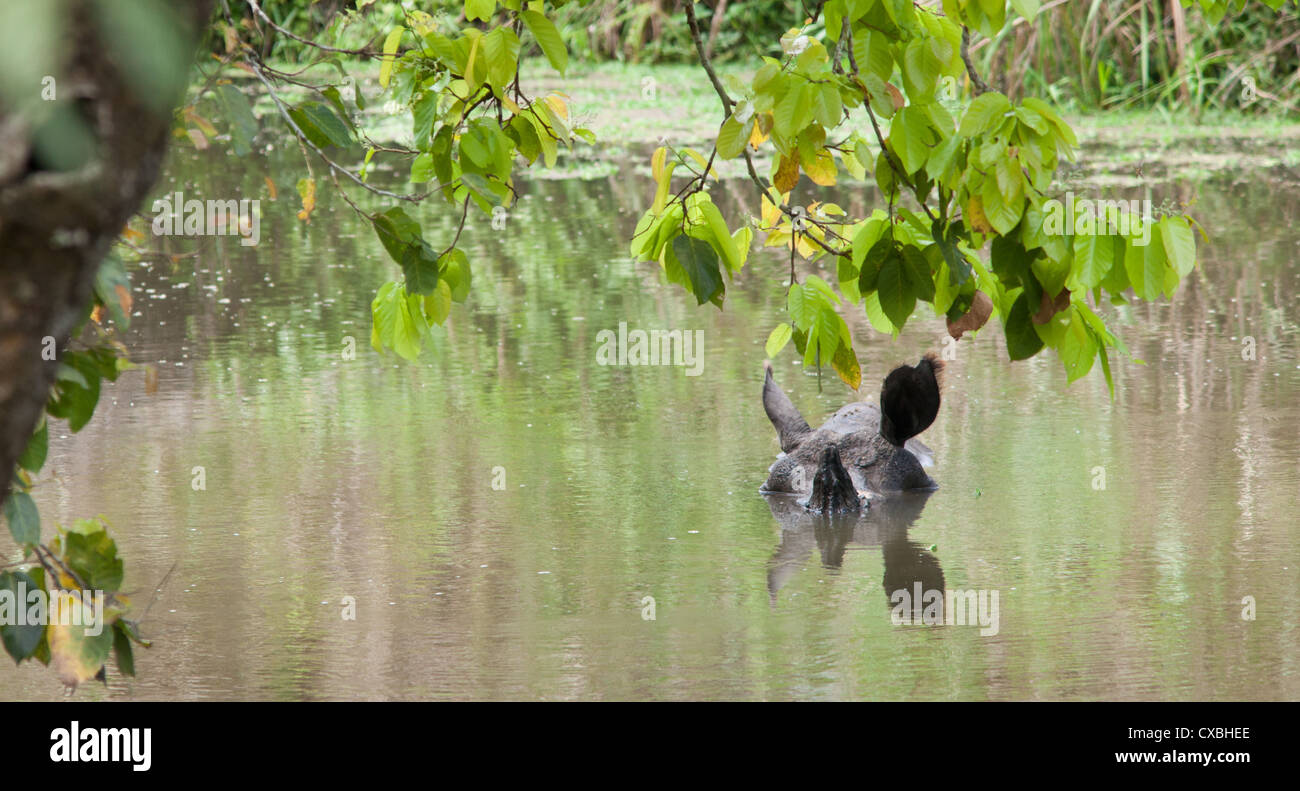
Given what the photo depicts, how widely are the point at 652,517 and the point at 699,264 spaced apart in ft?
8.65

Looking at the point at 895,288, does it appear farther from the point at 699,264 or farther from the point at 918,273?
the point at 699,264

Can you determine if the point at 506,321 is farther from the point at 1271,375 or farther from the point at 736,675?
the point at 736,675

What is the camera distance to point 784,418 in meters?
6.83

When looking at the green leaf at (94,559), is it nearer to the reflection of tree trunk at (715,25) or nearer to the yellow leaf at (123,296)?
the yellow leaf at (123,296)

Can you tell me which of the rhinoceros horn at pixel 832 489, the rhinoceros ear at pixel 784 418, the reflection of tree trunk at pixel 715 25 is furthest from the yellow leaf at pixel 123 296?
the reflection of tree trunk at pixel 715 25

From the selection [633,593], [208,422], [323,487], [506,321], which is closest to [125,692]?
[633,593]

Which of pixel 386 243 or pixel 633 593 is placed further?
pixel 633 593

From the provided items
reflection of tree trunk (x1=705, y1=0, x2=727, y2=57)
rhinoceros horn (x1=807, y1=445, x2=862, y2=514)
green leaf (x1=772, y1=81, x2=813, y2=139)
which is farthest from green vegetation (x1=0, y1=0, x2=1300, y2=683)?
reflection of tree trunk (x1=705, y1=0, x2=727, y2=57)

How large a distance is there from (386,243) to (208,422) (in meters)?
4.27

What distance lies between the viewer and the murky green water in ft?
15.9

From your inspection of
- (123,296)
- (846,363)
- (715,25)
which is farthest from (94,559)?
(715,25)

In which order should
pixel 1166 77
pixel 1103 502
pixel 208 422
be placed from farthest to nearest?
pixel 1166 77 < pixel 208 422 < pixel 1103 502

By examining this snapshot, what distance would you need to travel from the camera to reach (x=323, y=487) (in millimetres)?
6625

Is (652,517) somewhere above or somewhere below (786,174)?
below
